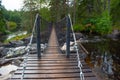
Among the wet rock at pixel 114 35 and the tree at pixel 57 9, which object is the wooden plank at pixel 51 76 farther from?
the tree at pixel 57 9

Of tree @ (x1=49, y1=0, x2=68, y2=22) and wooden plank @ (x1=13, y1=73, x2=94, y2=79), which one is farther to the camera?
tree @ (x1=49, y1=0, x2=68, y2=22)

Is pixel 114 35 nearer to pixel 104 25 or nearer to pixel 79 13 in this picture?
pixel 104 25

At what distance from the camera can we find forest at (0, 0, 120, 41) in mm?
28344

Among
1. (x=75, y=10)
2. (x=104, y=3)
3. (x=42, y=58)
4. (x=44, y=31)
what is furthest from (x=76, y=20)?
(x=42, y=58)

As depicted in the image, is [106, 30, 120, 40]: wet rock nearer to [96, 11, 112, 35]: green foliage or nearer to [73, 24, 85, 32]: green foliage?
[96, 11, 112, 35]: green foliage

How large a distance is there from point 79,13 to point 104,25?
17.5ft

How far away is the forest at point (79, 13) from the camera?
28.3m

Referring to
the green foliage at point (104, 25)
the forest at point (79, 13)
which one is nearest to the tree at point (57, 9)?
the forest at point (79, 13)

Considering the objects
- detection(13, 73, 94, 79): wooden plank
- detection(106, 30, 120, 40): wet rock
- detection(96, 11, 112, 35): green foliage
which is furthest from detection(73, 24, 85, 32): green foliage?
detection(13, 73, 94, 79): wooden plank

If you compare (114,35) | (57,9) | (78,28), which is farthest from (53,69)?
(57,9)

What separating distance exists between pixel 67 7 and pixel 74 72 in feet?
86.2

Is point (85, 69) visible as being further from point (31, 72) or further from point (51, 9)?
point (51, 9)

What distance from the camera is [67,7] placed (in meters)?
30.8

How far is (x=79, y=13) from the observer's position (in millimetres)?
32531
